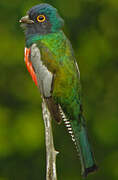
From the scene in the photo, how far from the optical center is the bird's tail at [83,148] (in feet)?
15.9

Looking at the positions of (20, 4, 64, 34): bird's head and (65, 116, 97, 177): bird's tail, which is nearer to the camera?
(65, 116, 97, 177): bird's tail

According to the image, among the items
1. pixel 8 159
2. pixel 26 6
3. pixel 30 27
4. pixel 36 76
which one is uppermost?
pixel 26 6

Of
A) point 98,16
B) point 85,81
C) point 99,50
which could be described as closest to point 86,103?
point 85,81

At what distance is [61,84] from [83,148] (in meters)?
0.62

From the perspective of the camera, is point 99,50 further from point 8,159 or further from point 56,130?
point 8,159

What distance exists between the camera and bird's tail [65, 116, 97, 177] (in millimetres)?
4852

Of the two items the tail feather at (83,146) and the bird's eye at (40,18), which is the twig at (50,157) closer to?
the tail feather at (83,146)

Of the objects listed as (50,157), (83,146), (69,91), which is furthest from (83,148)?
(69,91)

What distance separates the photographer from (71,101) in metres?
4.92

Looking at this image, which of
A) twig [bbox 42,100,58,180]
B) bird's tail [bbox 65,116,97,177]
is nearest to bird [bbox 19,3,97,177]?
bird's tail [bbox 65,116,97,177]

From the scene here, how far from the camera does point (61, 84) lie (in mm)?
4902

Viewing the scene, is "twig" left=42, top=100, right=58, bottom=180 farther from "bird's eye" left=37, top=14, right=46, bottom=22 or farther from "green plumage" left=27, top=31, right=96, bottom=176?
"bird's eye" left=37, top=14, right=46, bottom=22

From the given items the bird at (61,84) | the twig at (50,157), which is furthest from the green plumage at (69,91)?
the twig at (50,157)

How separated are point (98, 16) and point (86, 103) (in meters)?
1.36
